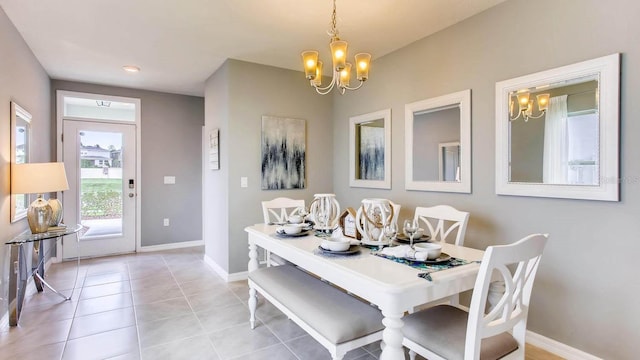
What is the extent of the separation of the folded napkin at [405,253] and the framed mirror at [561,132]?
1.21 metres

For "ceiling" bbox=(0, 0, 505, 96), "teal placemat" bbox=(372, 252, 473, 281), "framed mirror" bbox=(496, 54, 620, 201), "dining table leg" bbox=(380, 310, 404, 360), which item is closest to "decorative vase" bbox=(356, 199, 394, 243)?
"teal placemat" bbox=(372, 252, 473, 281)

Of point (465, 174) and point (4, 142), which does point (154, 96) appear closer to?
point (4, 142)

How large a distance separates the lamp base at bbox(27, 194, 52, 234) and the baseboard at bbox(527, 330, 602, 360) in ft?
13.5

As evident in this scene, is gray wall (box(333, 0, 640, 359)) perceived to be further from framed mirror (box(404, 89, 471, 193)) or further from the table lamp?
the table lamp

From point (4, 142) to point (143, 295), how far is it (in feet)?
5.81

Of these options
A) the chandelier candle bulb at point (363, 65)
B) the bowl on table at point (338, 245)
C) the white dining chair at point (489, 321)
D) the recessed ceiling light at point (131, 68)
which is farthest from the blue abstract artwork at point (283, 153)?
the white dining chair at point (489, 321)

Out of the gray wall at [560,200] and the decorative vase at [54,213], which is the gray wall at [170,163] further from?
the gray wall at [560,200]

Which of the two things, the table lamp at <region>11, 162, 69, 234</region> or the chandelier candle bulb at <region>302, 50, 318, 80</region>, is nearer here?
the chandelier candle bulb at <region>302, 50, 318, 80</region>

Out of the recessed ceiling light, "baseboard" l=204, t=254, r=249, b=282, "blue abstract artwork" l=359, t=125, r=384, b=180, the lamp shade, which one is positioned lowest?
"baseboard" l=204, t=254, r=249, b=282

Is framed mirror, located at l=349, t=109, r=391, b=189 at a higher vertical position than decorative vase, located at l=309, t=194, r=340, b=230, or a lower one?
higher

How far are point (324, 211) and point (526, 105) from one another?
5.37 feet

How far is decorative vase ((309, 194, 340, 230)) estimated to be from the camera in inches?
91.9

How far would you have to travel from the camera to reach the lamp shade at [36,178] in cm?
280

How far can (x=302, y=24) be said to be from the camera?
284cm
